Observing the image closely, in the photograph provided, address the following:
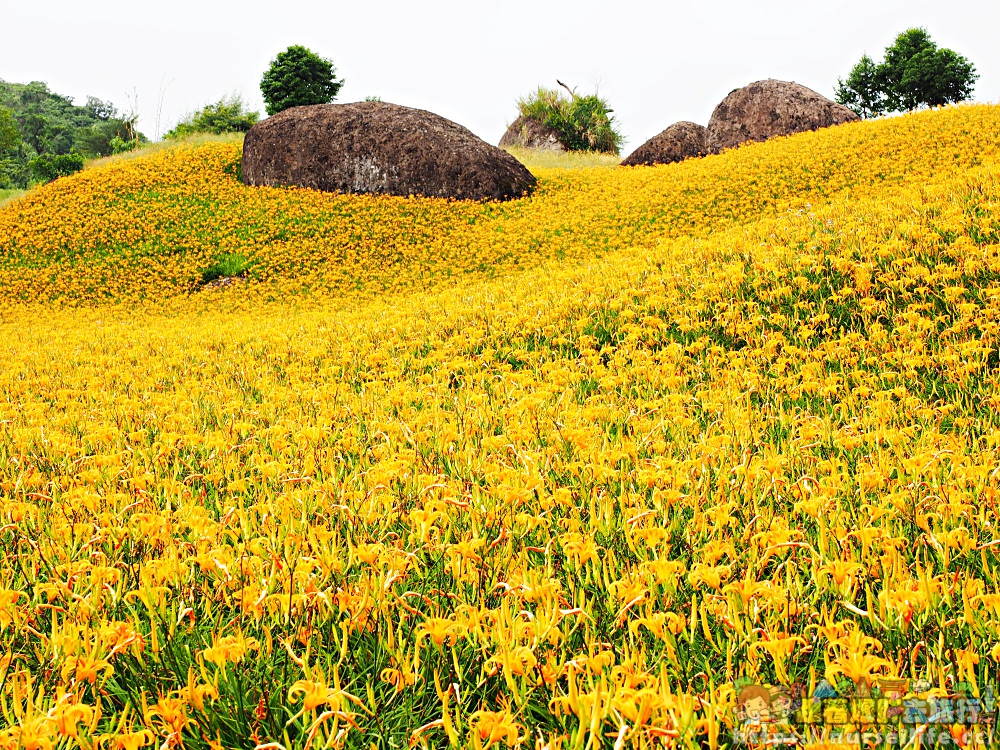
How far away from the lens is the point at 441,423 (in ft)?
11.6

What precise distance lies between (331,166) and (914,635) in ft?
69.9

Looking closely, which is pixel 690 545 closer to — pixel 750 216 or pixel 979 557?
pixel 979 557

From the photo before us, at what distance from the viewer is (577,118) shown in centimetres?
3656

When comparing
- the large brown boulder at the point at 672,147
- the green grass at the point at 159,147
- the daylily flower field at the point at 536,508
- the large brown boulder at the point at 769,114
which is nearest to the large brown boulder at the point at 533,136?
the large brown boulder at the point at 672,147

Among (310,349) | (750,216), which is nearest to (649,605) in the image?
(310,349)

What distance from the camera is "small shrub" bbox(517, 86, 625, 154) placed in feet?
120

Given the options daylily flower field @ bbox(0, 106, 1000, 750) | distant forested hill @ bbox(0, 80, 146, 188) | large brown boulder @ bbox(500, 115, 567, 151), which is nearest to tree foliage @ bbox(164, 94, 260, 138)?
distant forested hill @ bbox(0, 80, 146, 188)

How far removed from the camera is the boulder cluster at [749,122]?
2438cm

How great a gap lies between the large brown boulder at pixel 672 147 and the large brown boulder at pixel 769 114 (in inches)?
20.8

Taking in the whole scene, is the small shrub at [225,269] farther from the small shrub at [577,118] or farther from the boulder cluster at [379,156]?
the small shrub at [577,118]

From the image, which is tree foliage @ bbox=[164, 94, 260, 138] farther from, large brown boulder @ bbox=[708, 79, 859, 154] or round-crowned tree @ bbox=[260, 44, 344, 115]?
large brown boulder @ bbox=[708, 79, 859, 154]

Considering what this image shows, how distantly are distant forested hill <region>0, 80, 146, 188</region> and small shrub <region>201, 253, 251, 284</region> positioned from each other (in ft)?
81.6

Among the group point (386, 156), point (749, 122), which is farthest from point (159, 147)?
point (749, 122)

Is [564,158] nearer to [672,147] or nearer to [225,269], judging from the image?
[672,147]
